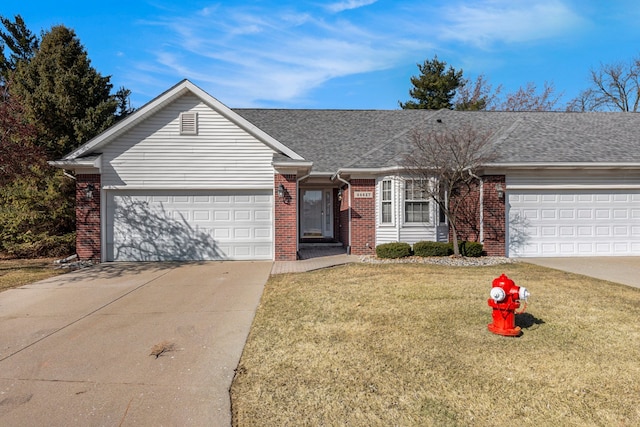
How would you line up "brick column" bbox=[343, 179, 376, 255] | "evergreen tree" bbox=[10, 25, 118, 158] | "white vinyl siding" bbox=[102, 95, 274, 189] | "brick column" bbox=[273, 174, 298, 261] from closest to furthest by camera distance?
"white vinyl siding" bbox=[102, 95, 274, 189] → "brick column" bbox=[273, 174, 298, 261] → "brick column" bbox=[343, 179, 376, 255] → "evergreen tree" bbox=[10, 25, 118, 158]

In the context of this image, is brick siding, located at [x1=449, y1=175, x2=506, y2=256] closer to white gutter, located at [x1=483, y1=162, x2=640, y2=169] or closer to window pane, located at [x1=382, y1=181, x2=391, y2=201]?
white gutter, located at [x1=483, y1=162, x2=640, y2=169]

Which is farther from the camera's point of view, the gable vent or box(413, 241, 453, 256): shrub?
box(413, 241, 453, 256): shrub

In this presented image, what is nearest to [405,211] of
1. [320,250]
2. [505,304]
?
[320,250]

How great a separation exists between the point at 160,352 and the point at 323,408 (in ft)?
7.65

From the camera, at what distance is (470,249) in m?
11.7

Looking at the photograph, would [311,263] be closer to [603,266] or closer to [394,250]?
[394,250]

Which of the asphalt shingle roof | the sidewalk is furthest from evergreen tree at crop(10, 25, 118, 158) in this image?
the sidewalk

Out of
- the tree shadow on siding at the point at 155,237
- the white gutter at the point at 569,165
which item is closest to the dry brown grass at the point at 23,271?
the tree shadow on siding at the point at 155,237

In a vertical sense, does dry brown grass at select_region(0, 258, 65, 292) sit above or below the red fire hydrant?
below

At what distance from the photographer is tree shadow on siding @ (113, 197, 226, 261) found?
11523mm

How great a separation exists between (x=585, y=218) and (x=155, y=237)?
13.9m

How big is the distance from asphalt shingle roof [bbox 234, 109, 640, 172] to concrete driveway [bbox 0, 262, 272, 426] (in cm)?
799

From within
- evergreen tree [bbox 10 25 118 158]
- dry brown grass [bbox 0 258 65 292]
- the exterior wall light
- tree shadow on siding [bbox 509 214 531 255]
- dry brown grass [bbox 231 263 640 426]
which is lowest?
dry brown grass [bbox 0 258 65 292]

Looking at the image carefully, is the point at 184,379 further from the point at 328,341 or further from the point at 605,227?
the point at 605,227
